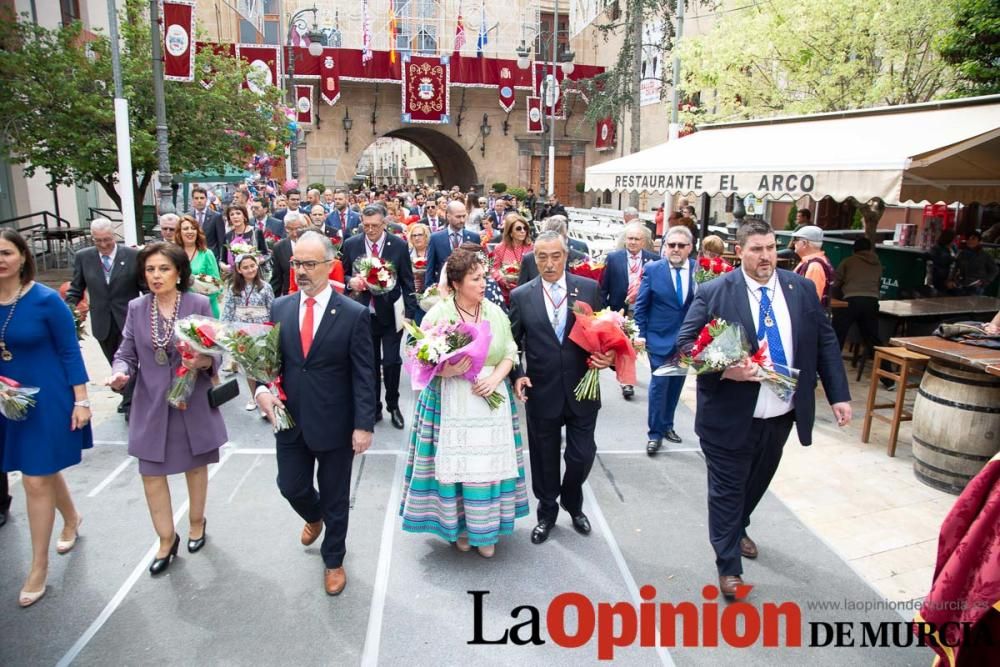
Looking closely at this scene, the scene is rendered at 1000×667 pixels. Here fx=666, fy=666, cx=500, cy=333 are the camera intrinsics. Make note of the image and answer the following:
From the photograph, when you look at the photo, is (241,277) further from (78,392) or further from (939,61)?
(939,61)

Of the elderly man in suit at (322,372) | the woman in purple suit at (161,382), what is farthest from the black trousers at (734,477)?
the woman in purple suit at (161,382)

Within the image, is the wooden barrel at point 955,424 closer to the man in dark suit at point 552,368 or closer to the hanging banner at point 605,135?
the man in dark suit at point 552,368

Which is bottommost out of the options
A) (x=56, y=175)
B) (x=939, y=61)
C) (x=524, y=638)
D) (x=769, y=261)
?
(x=524, y=638)

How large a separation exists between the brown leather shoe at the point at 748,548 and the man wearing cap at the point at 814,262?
3266 millimetres

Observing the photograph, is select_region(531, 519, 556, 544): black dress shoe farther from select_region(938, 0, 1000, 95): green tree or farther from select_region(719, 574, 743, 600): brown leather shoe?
select_region(938, 0, 1000, 95): green tree

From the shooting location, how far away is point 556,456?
439 cm

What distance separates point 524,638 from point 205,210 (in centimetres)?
873

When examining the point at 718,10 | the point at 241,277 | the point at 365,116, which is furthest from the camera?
the point at 365,116

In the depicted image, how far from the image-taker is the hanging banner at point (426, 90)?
27.7 meters

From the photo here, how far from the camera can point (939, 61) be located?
449 inches

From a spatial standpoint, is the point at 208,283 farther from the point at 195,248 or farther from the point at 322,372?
the point at 322,372

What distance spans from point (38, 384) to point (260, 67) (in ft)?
52.1

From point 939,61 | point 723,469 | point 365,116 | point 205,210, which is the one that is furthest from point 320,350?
point 365,116

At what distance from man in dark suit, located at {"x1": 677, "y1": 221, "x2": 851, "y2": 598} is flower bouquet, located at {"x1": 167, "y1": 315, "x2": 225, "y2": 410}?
2620 mm
